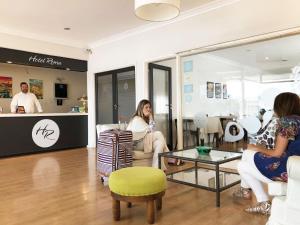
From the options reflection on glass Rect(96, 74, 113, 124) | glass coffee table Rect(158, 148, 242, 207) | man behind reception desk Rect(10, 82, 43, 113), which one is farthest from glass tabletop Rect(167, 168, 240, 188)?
man behind reception desk Rect(10, 82, 43, 113)

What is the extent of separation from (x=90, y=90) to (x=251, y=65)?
4.39 metres

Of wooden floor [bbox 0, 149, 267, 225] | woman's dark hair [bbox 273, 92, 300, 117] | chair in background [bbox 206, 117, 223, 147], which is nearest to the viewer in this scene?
woman's dark hair [bbox 273, 92, 300, 117]

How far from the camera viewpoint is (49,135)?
6.50 m

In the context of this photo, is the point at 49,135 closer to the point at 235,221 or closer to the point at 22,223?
the point at 22,223

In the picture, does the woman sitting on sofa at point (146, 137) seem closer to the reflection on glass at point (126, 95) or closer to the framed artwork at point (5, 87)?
the reflection on glass at point (126, 95)

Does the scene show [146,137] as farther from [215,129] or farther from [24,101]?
[24,101]

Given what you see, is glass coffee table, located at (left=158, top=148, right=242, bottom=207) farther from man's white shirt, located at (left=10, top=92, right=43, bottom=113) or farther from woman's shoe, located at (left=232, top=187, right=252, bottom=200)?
man's white shirt, located at (left=10, top=92, right=43, bottom=113)

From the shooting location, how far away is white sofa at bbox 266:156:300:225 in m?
1.74

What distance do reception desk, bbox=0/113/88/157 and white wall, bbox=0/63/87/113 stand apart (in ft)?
5.88

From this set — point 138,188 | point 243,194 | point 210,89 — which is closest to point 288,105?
point 243,194

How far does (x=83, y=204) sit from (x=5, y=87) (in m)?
5.88

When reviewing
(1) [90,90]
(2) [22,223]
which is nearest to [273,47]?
(2) [22,223]

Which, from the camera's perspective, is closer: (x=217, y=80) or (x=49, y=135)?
(x=217, y=80)

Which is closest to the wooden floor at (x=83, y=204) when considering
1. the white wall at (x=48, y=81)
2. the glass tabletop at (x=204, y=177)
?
the glass tabletop at (x=204, y=177)
